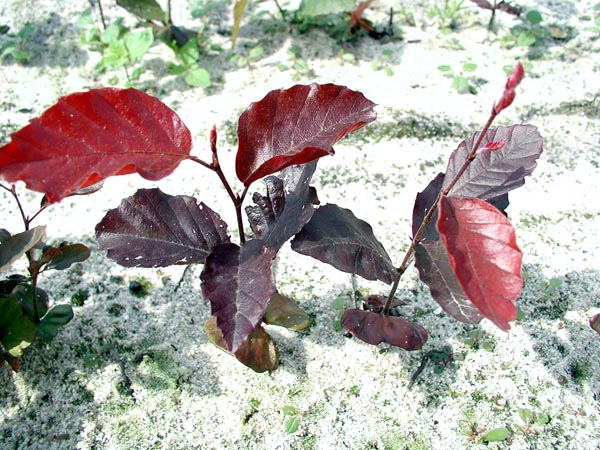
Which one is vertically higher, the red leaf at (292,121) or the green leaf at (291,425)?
the red leaf at (292,121)

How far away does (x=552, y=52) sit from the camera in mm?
2203

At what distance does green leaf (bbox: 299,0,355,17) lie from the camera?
2.09 metres

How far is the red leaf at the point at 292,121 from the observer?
3.49ft

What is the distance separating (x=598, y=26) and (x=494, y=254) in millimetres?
1690

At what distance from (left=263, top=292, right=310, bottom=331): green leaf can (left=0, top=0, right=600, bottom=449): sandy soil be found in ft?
0.61

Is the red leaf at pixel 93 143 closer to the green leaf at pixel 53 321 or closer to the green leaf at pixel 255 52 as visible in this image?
→ the green leaf at pixel 53 321

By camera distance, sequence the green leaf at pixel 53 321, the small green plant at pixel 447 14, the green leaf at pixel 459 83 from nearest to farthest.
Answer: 1. the green leaf at pixel 53 321
2. the green leaf at pixel 459 83
3. the small green plant at pixel 447 14

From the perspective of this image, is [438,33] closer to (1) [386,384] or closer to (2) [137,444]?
(1) [386,384]

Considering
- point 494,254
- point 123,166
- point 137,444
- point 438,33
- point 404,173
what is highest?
point 123,166

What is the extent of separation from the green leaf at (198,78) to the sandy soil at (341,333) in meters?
0.05

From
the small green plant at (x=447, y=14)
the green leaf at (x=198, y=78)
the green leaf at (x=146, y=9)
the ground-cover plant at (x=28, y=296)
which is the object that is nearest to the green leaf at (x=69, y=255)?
the ground-cover plant at (x=28, y=296)

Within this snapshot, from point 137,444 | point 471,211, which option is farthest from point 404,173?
point 137,444

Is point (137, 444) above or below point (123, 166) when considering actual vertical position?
below

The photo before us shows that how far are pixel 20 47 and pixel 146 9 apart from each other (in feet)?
1.52
